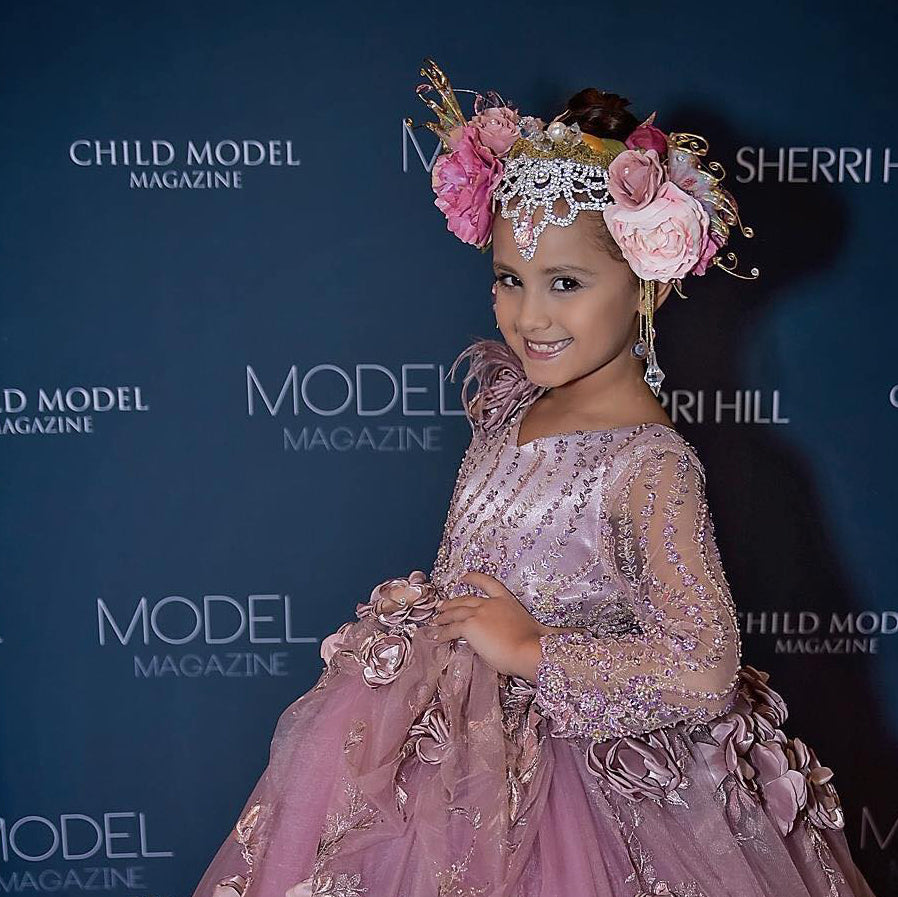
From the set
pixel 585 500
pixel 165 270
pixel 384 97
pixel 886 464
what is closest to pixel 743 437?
pixel 886 464

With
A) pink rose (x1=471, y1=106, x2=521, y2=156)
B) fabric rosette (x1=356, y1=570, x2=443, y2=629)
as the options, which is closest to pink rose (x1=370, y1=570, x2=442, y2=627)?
fabric rosette (x1=356, y1=570, x2=443, y2=629)

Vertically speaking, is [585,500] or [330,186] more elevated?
[330,186]

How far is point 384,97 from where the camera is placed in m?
1.96

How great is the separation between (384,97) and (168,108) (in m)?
0.39

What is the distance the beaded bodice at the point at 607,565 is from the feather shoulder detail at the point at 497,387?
1.1 inches

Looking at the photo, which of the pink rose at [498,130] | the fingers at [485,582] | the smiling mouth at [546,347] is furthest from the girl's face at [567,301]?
the fingers at [485,582]

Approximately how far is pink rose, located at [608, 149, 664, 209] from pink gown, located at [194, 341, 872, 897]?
0.29 m

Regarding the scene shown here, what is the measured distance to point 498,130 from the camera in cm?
145

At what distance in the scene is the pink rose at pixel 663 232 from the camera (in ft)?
4.24

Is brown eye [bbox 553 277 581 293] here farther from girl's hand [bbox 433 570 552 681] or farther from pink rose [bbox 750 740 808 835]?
pink rose [bbox 750 740 808 835]

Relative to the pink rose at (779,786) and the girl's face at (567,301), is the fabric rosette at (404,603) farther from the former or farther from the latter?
the pink rose at (779,786)

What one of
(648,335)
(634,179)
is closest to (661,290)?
(648,335)

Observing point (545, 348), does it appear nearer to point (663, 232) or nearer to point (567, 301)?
point (567, 301)

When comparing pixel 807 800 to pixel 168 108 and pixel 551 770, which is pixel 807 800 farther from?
pixel 168 108
